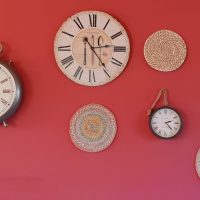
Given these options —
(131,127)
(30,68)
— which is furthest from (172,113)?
(30,68)

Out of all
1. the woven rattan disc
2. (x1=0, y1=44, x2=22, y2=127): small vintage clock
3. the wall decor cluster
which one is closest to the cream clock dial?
(x1=0, y1=44, x2=22, y2=127): small vintage clock

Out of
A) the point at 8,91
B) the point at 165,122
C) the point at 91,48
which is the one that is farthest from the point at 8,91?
the point at 165,122

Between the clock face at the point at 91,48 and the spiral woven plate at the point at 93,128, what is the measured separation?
0.15 metres

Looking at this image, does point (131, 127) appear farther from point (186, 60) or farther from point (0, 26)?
point (0, 26)

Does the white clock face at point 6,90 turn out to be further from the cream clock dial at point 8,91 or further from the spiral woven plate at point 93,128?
the spiral woven plate at point 93,128

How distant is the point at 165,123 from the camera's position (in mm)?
1995

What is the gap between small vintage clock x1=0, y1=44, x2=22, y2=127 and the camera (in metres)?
1.97

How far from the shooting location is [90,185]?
2035 millimetres

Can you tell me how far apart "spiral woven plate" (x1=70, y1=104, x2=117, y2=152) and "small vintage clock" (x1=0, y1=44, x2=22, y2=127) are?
11.7 inches

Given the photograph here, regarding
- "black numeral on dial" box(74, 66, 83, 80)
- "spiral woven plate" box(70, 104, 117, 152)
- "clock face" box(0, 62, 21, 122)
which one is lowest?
"spiral woven plate" box(70, 104, 117, 152)

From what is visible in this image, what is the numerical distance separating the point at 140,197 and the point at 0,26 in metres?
1.10

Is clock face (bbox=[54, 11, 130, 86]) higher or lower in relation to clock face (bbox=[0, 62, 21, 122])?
higher

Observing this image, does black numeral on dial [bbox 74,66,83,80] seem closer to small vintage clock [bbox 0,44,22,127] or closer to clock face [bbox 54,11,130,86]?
clock face [bbox 54,11,130,86]

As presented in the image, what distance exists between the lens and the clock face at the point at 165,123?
1991mm
